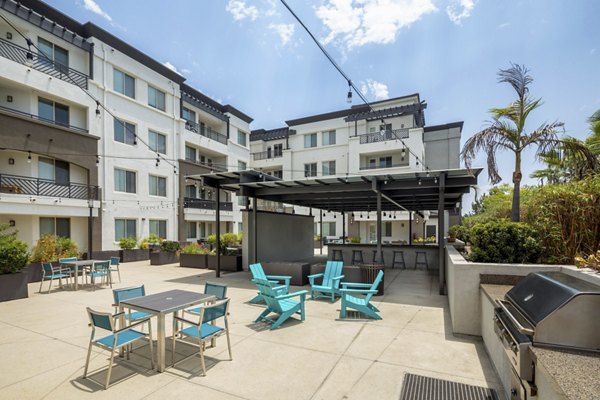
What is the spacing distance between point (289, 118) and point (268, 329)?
92.2 ft

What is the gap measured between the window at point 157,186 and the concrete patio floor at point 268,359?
44.7ft

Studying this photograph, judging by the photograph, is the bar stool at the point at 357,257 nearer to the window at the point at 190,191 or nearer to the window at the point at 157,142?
the window at the point at 190,191

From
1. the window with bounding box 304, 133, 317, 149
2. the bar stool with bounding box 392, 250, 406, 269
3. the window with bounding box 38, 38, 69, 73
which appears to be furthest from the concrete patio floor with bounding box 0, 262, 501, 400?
the window with bounding box 304, 133, 317, 149

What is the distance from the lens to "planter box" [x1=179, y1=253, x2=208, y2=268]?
1436 cm

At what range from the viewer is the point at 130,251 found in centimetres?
1714

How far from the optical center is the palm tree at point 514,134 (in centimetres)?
790

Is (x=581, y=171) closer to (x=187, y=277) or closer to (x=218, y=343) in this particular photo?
(x=218, y=343)

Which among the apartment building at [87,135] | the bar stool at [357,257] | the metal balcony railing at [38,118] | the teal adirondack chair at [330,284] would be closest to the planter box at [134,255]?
the apartment building at [87,135]

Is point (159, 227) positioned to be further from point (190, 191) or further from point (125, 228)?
point (190, 191)

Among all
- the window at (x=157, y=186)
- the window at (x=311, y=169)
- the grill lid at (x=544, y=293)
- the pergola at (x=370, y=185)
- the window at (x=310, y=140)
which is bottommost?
the grill lid at (x=544, y=293)

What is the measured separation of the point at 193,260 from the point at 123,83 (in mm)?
11915

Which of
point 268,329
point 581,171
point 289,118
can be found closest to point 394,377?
point 268,329

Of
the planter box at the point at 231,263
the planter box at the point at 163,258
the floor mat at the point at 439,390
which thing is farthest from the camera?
the planter box at the point at 163,258

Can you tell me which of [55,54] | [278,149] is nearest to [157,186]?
[55,54]
